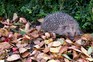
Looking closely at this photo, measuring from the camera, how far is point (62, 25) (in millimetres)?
5652

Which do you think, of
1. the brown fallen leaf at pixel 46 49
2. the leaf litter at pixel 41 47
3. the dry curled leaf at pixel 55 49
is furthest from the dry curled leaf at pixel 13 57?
the dry curled leaf at pixel 55 49

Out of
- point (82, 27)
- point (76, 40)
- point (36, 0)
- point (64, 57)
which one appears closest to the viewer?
point (64, 57)

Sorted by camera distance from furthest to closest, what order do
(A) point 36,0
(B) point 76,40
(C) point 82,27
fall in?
(A) point 36,0, (C) point 82,27, (B) point 76,40

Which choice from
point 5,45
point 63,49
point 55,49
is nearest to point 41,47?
point 55,49

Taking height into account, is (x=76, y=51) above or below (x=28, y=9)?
below

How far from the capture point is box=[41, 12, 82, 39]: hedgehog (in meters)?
5.57

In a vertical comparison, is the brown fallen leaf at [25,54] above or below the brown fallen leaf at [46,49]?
below

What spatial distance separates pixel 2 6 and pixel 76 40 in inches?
84.5

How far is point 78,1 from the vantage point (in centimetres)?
606

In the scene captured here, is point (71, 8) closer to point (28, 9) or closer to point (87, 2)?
point (87, 2)

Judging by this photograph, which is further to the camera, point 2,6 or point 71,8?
point 2,6

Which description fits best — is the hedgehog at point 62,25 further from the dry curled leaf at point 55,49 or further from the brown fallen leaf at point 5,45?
the brown fallen leaf at point 5,45

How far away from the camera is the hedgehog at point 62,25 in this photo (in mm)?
5570

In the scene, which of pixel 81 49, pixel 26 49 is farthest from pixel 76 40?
pixel 26 49
